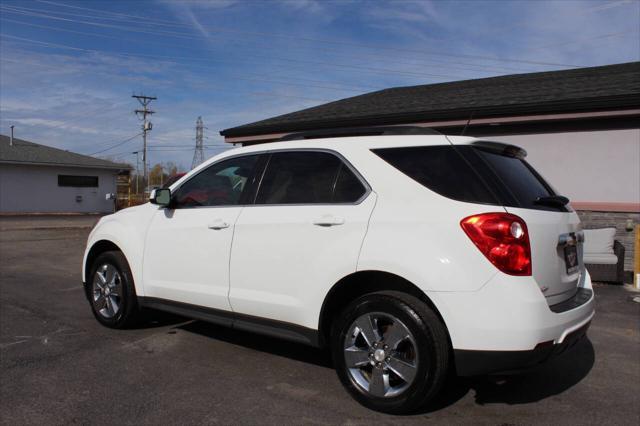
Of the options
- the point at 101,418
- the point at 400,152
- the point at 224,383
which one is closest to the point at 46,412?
the point at 101,418

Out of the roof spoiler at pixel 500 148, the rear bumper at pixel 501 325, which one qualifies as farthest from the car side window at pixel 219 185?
the rear bumper at pixel 501 325

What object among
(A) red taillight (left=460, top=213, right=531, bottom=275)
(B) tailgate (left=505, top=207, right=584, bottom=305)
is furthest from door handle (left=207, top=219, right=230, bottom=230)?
(B) tailgate (left=505, top=207, right=584, bottom=305)

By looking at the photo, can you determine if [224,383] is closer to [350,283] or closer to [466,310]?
[350,283]

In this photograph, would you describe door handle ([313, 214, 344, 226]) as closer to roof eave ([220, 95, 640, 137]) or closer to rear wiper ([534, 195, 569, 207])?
rear wiper ([534, 195, 569, 207])

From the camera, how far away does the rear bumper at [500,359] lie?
3023 mm

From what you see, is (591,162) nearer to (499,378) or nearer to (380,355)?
(499,378)

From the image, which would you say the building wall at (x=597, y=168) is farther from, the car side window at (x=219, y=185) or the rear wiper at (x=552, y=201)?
the car side window at (x=219, y=185)

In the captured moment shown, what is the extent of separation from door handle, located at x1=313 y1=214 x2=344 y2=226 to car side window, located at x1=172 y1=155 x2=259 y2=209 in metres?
0.90

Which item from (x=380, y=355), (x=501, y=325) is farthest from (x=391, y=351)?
(x=501, y=325)

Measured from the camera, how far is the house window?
31.6m

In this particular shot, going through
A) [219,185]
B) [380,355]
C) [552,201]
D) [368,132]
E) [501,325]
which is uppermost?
[368,132]

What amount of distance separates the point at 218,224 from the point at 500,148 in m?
2.23

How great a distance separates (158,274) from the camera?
187 inches

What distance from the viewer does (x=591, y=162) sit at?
9.23m
